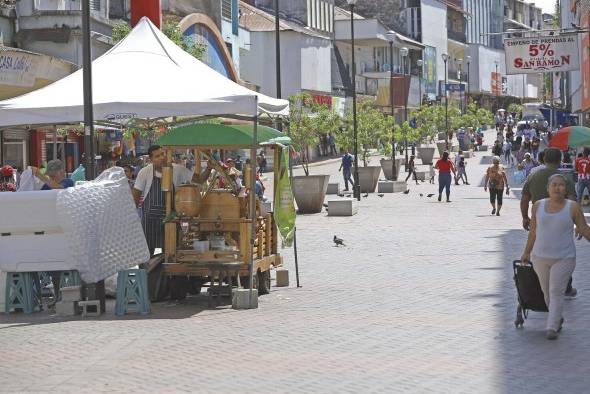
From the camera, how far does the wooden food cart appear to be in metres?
13.8

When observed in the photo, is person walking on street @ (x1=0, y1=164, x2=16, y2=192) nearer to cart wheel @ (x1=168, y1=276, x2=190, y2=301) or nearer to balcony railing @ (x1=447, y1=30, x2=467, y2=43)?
cart wheel @ (x1=168, y1=276, x2=190, y2=301)

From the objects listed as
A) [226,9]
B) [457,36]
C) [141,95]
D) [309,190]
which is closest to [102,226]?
[141,95]

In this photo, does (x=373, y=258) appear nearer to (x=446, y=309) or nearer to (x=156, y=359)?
(x=446, y=309)

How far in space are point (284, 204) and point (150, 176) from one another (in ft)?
5.27

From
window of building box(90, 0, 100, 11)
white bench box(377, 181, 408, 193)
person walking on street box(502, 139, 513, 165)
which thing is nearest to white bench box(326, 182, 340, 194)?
white bench box(377, 181, 408, 193)

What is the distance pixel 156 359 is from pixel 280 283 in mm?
5662

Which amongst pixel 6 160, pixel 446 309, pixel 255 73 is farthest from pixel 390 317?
pixel 255 73

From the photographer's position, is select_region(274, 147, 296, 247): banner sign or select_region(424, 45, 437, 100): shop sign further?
select_region(424, 45, 437, 100): shop sign

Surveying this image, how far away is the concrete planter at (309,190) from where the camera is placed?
1228 inches

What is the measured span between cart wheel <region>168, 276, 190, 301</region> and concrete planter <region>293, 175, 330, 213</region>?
16833mm

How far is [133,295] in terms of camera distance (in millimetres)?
12914

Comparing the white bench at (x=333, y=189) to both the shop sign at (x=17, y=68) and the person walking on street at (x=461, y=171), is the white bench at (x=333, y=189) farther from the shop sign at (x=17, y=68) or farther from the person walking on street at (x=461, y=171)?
the shop sign at (x=17, y=68)

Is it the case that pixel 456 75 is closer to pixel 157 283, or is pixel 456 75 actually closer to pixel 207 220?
pixel 207 220

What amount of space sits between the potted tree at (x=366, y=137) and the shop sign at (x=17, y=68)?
18.3 metres
